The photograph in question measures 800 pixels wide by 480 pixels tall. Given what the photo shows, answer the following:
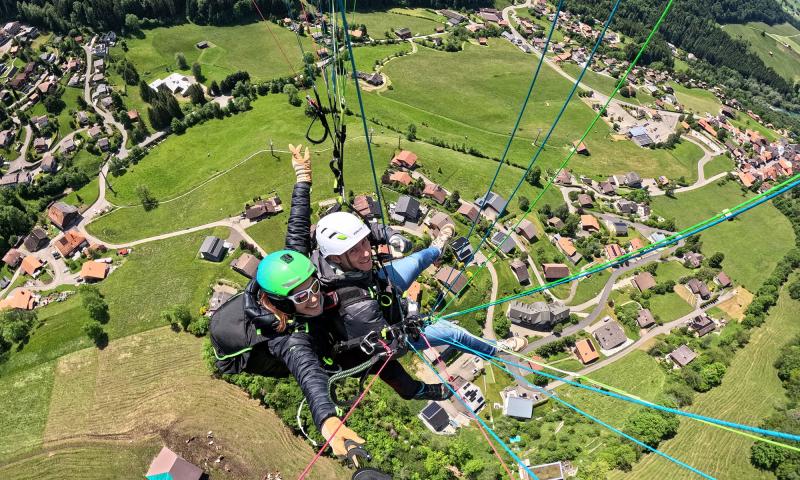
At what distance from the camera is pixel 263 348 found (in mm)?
7070

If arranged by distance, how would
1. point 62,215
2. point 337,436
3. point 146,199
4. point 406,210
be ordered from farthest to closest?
point 146,199 < point 62,215 < point 406,210 < point 337,436

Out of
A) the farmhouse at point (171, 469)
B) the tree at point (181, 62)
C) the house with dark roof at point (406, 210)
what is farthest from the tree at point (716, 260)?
the tree at point (181, 62)

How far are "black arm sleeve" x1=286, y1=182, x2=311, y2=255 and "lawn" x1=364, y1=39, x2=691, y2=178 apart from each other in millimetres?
48445

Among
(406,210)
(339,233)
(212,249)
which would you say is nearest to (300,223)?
(339,233)

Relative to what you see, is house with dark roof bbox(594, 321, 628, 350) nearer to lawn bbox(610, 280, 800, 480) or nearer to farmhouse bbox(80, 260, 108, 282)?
lawn bbox(610, 280, 800, 480)

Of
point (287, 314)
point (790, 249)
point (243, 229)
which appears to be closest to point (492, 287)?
point (243, 229)

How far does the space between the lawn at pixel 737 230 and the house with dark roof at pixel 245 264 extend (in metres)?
48.1

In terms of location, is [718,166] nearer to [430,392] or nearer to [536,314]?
[536,314]

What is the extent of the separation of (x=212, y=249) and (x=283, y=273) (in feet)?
113

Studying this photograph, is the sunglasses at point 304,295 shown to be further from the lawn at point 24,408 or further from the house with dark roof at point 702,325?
the house with dark roof at point 702,325

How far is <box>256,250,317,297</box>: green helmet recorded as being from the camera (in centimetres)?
646

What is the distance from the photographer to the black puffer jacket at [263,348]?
19.9 ft

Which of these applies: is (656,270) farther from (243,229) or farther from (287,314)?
(287,314)

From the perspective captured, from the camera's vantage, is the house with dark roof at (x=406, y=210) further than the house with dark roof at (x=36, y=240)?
No
